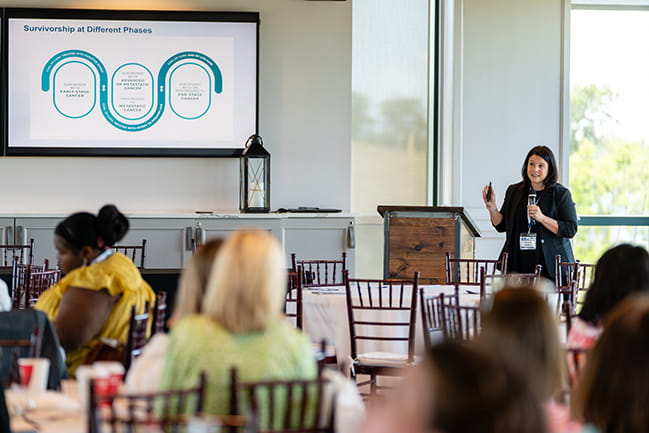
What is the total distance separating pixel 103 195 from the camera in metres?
8.45

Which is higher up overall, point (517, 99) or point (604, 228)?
point (517, 99)

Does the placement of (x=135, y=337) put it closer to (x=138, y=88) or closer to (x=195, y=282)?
(x=195, y=282)

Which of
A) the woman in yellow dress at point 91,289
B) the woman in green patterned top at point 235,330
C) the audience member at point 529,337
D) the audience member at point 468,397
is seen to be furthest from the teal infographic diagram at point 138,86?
the audience member at point 468,397

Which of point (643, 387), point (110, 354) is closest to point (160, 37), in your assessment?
point (110, 354)

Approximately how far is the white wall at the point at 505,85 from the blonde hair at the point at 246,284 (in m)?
6.87

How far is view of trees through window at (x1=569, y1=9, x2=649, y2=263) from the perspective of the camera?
9.36m

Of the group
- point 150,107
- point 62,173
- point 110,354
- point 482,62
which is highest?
point 482,62

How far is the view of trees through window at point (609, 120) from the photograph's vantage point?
9359 millimetres

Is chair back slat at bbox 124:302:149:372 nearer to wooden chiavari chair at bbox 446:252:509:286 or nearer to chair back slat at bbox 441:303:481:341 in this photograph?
chair back slat at bbox 441:303:481:341

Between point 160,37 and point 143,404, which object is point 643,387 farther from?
point 160,37

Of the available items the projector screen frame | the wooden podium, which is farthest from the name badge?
the projector screen frame

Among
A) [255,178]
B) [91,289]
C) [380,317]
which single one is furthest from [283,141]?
[91,289]

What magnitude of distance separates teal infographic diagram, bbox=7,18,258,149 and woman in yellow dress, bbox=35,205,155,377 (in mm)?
4535

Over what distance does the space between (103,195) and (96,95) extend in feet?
2.93
